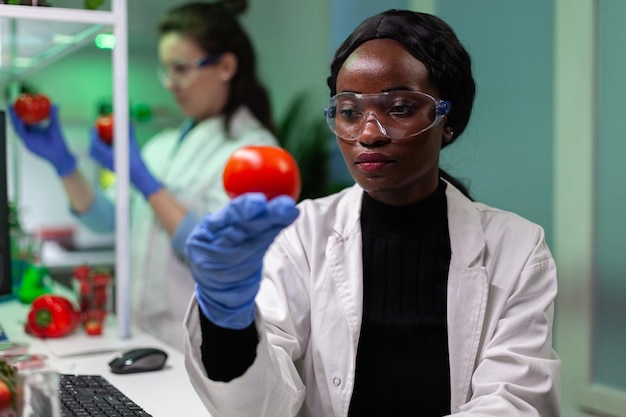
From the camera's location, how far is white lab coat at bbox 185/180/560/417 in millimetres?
1103

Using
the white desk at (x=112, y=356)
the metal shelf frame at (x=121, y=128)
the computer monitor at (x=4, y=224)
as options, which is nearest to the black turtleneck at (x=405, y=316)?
the white desk at (x=112, y=356)

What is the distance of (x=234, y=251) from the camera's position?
867 millimetres

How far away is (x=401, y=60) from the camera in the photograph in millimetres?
1187

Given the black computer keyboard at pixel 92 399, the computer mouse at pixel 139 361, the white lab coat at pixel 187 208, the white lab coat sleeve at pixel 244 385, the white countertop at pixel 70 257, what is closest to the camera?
the white lab coat sleeve at pixel 244 385

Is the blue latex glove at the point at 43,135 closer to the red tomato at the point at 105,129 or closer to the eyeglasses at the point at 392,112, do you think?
the red tomato at the point at 105,129

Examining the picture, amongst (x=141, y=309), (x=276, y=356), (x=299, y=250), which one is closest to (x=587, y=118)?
(x=299, y=250)

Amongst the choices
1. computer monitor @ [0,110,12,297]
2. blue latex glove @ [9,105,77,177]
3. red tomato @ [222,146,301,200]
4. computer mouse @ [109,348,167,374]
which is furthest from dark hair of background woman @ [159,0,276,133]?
red tomato @ [222,146,301,200]

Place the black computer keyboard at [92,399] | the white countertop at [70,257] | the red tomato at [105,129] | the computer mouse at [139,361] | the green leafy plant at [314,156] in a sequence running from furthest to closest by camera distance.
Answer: the white countertop at [70,257] → the green leafy plant at [314,156] → the red tomato at [105,129] → the computer mouse at [139,361] → the black computer keyboard at [92,399]

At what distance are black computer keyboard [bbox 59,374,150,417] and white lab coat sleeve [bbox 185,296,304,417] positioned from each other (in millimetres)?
219

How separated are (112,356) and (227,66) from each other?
125 centimetres

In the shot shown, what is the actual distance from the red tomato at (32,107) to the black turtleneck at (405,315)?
127cm

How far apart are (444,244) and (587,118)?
3.42 ft

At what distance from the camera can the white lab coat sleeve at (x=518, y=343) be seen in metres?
1.11

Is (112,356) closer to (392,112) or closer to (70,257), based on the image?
(392,112)
